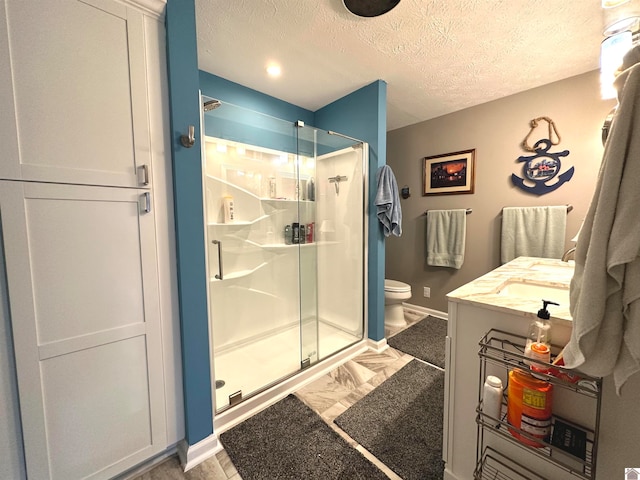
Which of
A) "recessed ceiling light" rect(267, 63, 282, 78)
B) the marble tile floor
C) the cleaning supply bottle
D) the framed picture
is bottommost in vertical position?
the marble tile floor

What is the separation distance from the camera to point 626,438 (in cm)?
69

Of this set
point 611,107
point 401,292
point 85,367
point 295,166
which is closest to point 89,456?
point 85,367

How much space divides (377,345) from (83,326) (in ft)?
6.70

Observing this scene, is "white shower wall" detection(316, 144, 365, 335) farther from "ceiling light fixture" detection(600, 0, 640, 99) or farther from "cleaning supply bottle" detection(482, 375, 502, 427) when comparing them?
"ceiling light fixture" detection(600, 0, 640, 99)

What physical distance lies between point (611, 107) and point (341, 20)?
2286mm

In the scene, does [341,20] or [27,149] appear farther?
[341,20]

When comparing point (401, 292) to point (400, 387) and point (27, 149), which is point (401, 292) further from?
point (27, 149)

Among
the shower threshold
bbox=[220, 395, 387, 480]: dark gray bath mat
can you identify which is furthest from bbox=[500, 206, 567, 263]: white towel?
bbox=[220, 395, 387, 480]: dark gray bath mat

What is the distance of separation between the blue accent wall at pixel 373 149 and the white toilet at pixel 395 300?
42cm

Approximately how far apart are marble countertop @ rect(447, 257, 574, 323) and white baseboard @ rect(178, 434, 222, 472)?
4.56 feet

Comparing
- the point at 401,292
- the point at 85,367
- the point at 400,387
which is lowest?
the point at 400,387

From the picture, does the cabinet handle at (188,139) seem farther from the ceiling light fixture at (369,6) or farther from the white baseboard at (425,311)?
the white baseboard at (425,311)

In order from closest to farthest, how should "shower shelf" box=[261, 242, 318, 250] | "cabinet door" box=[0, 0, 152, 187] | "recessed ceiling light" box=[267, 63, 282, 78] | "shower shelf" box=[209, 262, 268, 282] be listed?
1. "cabinet door" box=[0, 0, 152, 187]
2. "recessed ceiling light" box=[267, 63, 282, 78]
3. "shower shelf" box=[209, 262, 268, 282]
4. "shower shelf" box=[261, 242, 318, 250]

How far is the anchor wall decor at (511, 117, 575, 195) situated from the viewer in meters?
2.17
